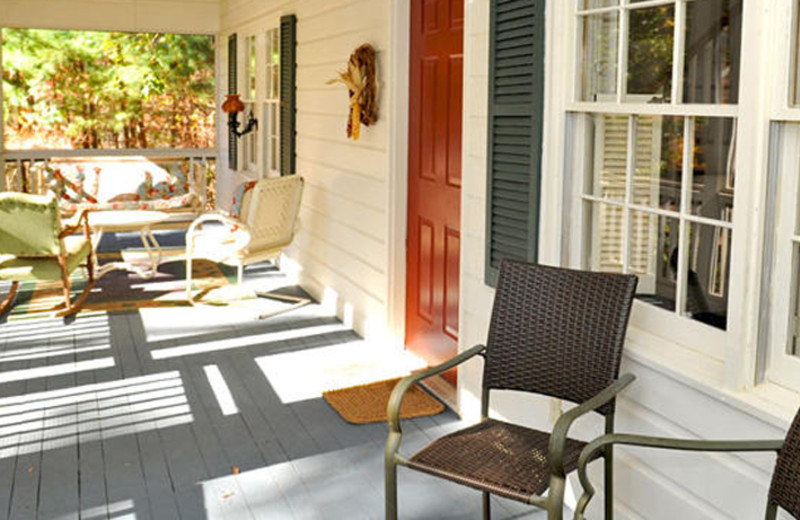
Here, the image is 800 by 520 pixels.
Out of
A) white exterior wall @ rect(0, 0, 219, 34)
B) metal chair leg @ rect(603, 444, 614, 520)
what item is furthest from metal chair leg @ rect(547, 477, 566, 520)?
white exterior wall @ rect(0, 0, 219, 34)

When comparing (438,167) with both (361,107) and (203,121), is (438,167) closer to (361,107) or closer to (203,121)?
(361,107)

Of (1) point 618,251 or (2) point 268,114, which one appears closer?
(1) point 618,251

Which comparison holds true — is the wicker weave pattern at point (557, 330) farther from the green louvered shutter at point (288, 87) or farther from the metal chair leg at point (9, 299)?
the green louvered shutter at point (288, 87)

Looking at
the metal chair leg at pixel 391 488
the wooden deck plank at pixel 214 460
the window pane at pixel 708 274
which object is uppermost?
the window pane at pixel 708 274

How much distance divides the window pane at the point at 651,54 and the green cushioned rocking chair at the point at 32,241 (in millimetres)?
4142

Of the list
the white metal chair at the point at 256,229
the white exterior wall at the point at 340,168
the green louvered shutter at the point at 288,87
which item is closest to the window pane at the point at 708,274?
the white exterior wall at the point at 340,168

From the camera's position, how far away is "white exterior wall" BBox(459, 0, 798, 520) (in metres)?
2.47

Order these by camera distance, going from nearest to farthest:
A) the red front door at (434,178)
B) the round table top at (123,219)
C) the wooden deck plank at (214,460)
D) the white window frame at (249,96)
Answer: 1. the wooden deck plank at (214,460)
2. the red front door at (434,178)
3. the round table top at (123,219)
4. the white window frame at (249,96)

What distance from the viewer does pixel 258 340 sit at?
225 inches

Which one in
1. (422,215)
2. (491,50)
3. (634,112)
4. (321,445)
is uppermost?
(491,50)

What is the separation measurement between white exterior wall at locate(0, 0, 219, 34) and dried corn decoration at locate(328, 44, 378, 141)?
220 inches

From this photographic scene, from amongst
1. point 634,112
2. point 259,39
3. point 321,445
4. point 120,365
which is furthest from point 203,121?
point 634,112

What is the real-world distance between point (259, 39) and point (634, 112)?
6189 millimetres

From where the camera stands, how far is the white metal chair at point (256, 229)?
20.8ft
